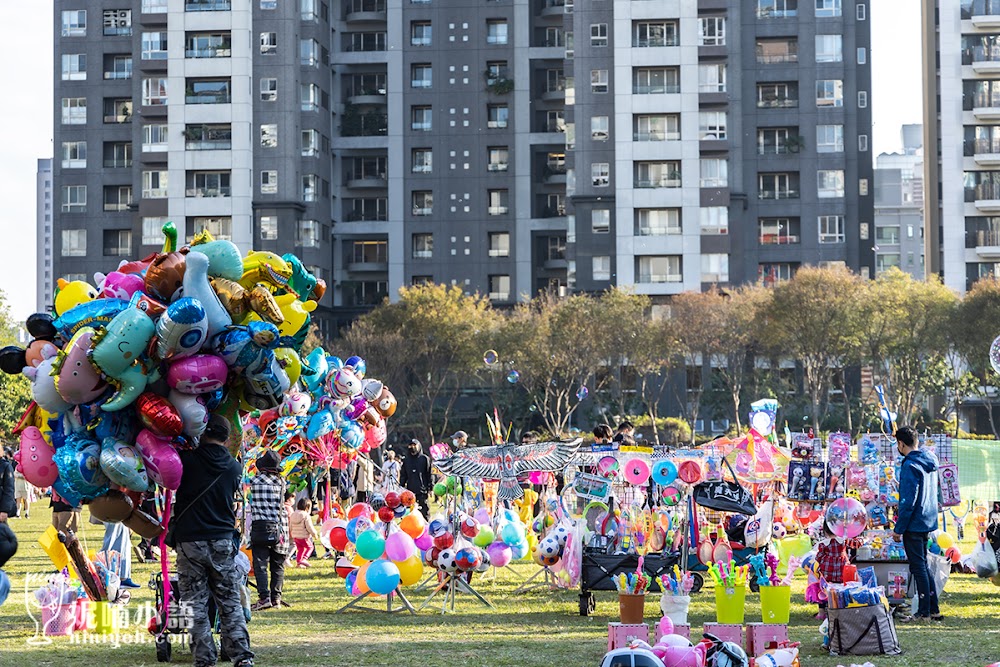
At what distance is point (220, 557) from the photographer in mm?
11523

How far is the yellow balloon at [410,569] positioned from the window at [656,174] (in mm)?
52759

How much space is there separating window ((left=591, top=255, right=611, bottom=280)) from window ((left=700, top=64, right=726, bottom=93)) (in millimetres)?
8603

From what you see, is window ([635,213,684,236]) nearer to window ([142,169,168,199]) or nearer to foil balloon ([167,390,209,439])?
window ([142,169,168,199])

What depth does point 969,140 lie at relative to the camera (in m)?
71.8

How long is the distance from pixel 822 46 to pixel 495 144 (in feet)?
52.7

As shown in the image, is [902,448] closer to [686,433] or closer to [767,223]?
[686,433]

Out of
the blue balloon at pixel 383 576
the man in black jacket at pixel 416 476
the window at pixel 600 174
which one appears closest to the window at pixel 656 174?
the window at pixel 600 174

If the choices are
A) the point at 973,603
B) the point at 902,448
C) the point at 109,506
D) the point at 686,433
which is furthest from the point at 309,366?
the point at 686,433

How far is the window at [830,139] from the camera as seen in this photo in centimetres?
7062

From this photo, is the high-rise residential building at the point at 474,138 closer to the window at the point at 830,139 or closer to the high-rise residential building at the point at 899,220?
the window at the point at 830,139

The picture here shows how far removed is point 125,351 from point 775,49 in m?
63.7

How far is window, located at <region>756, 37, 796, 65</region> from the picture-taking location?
71.1 metres

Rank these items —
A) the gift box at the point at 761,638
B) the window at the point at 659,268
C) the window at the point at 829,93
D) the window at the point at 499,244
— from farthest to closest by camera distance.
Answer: the window at the point at 499,244
the window at the point at 829,93
the window at the point at 659,268
the gift box at the point at 761,638

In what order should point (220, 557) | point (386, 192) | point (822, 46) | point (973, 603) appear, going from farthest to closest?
point (386, 192) < point (822, 46) < point (973, 603) < point (220, 557)
